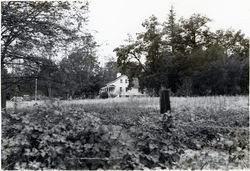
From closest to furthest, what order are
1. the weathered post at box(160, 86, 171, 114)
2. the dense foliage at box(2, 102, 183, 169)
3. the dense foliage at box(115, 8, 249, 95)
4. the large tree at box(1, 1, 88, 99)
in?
1. the dense foliage at box(2, 102, 183, 169)
2. the weathered post at box(160, 86, 171, 114)
3. the large tree at box(1, 1, 88, 99)
4. the dense foliage at box(115, 8, 249, 95)

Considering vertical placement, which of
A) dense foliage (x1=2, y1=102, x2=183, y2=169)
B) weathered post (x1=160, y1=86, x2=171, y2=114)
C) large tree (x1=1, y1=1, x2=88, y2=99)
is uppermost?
large tree (x1=1, y1=1, x2=88, y2=99)

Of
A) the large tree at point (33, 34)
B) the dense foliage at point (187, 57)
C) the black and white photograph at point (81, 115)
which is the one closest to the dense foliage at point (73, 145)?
the black and white photograph at point (81, 115)

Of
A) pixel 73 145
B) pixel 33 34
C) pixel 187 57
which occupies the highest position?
pixel 187 57

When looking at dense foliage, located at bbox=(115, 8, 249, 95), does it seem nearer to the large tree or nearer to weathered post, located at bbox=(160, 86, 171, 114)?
the large tree

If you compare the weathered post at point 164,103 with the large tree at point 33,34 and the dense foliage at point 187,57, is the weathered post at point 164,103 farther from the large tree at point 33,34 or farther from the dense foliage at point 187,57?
the dense foliage at point 187,57

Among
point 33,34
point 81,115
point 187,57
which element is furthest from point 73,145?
point 187,57

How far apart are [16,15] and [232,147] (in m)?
6.60

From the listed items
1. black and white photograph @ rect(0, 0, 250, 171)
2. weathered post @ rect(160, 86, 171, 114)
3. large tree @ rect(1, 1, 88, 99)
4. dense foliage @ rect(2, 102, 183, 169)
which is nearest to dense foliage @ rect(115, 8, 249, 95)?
black and white photograph @ rect(0, 0, 250, 171)

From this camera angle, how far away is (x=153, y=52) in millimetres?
31234

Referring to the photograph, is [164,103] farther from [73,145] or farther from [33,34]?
[33,34]

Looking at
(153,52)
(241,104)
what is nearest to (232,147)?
(241,104)

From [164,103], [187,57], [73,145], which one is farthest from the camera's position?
[187,57]

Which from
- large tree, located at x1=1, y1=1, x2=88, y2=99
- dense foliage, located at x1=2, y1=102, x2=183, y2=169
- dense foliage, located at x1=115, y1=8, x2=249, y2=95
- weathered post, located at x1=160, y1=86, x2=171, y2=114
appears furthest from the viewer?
dense foliage, located at x1=115, y1=8, x2=249, y2=95

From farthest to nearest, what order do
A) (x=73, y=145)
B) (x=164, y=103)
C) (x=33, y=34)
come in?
(x=33, y=34) → (x=164, y=103) → (x=73, y=145)
